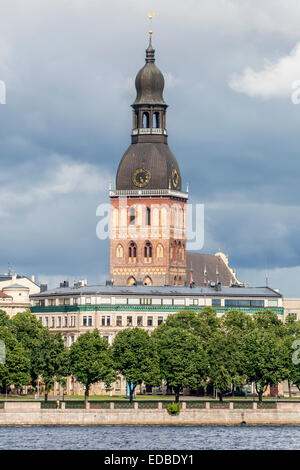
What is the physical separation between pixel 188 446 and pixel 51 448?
14203 mm

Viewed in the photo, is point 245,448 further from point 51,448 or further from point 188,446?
point 51,448

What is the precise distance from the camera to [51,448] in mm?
194625
